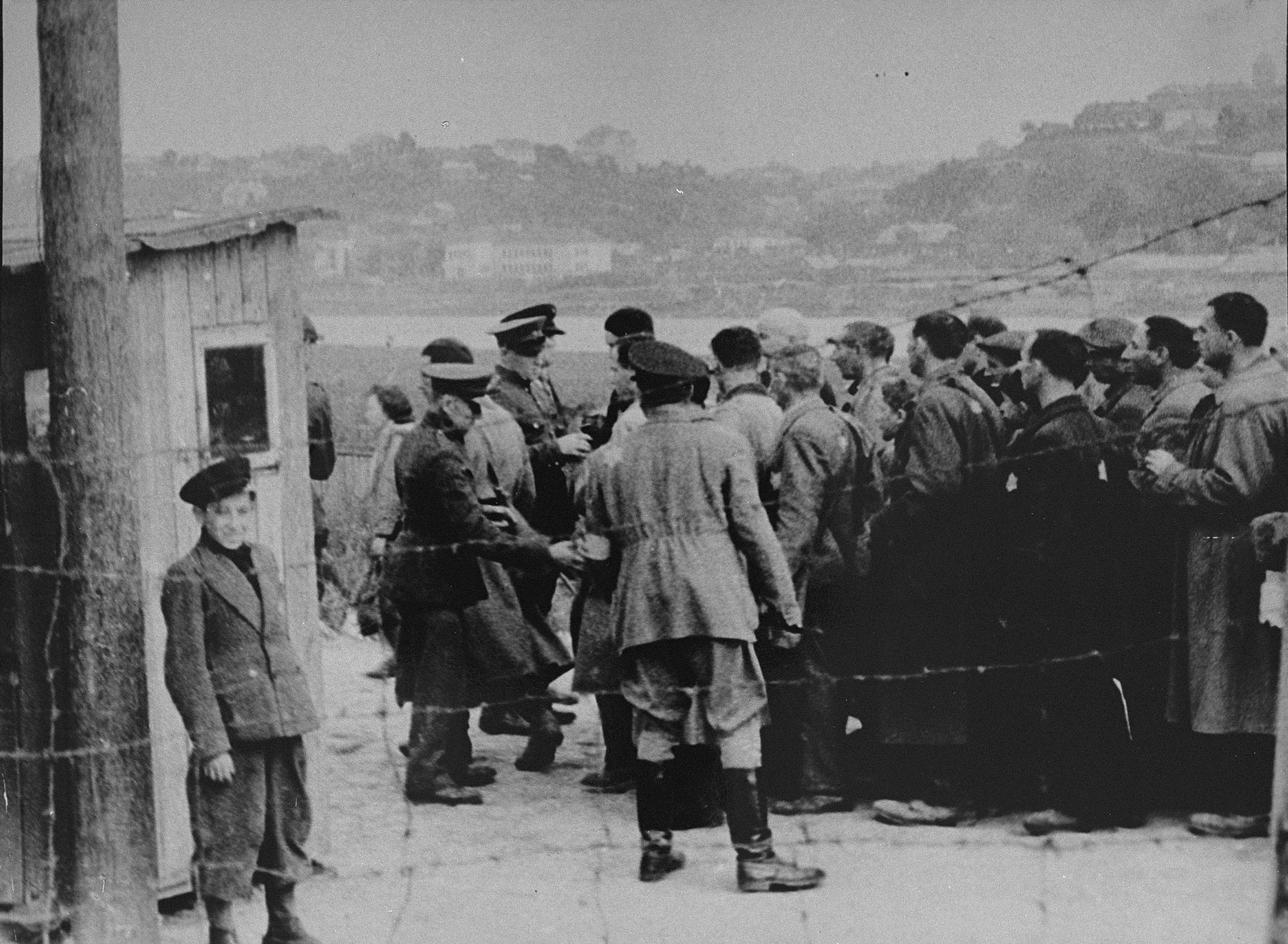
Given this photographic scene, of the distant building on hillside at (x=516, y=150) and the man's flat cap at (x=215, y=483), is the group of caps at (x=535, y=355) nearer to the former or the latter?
the distant building on hillside at (x=516, y=150)

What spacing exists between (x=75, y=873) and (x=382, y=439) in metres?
1.80

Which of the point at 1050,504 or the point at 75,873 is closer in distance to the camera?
the point at 75,873

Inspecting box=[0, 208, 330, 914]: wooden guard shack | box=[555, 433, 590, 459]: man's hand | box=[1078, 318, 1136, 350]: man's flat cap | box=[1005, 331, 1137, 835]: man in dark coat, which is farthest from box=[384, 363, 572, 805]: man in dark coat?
box=[1078, 318, 1136, 350]: man's flat cap

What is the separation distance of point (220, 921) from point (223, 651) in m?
0.86

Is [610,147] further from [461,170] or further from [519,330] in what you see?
[519,330]

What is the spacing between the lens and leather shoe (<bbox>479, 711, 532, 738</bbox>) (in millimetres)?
7621

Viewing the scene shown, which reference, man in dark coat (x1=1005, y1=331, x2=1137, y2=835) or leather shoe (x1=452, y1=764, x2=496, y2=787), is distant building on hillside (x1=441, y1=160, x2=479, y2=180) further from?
leather shoe (x1=452, y1=764, x2=496, y2=787)

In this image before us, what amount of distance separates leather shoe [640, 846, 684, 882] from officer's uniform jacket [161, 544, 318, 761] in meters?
1.26

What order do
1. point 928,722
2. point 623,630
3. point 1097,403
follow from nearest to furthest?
point 623,630, point 928,722, point 1097,403

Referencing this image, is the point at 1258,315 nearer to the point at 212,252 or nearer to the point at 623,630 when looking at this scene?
the point at 623,630

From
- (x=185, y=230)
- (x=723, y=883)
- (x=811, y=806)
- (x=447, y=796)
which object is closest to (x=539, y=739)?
(x=447, y=796)

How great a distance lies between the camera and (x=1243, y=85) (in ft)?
21.5

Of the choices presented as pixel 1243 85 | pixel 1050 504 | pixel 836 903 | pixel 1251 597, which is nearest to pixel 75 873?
pixel 836 903

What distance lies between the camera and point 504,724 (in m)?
7.71
